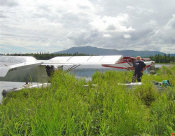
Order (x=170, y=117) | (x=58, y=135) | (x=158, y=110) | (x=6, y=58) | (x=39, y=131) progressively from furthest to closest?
(x=6, y=58) → (x=158, y=110) → (x=170, y=117) → (x=39, y=131) → (x=58, y=135)

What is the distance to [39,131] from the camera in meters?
2.62

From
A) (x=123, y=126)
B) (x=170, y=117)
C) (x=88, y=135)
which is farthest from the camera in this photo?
(x=170, y=117)

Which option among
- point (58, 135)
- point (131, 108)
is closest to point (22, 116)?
point (58, 135)

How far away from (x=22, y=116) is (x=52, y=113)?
48 centimetres

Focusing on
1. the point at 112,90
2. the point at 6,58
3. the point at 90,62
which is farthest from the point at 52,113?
the point at 90,62

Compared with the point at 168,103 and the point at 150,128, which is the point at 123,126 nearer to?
the point at 150,128

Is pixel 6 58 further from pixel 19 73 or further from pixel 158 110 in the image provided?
pixel 158 110

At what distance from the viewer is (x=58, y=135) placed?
236 centimetres

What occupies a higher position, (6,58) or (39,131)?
(6,58)

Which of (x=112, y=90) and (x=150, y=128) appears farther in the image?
(x=112, y=90)

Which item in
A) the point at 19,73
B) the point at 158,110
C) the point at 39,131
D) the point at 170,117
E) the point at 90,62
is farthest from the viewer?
the point at 90,62

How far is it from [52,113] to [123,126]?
1002mm

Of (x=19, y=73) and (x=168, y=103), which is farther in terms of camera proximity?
(x=19, y=73)

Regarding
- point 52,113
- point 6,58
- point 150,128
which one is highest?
point 6,58
